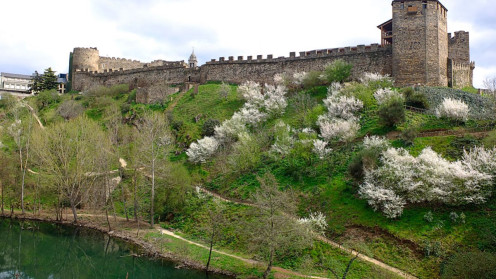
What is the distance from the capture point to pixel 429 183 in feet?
87.2

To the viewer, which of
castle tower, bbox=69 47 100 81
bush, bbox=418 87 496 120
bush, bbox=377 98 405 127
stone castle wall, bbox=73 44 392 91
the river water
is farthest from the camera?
castle tower, bbox=69 47 100 81

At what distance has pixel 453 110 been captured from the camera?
34156 millimetres

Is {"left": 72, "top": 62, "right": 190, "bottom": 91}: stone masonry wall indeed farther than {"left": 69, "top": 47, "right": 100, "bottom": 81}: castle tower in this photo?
No

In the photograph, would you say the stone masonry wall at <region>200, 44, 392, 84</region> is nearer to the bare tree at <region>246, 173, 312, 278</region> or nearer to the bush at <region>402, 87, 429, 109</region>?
the bush at <region>402, 87, 429, 109</region>

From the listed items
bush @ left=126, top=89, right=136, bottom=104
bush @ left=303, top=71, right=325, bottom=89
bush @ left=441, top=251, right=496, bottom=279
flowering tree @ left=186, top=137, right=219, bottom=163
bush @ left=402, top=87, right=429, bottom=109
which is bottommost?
bush @ left=441, top=251, right=496, bottom=279

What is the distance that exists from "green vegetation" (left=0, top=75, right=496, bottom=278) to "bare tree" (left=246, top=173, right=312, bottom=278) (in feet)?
1.79

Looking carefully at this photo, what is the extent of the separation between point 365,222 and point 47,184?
2768 cm

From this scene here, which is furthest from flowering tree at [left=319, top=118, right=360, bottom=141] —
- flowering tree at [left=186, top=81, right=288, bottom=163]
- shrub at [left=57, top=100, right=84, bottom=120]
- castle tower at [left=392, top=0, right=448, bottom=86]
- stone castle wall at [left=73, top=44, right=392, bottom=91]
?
shrub at [left=57, top=100, right=84, bottom=120]

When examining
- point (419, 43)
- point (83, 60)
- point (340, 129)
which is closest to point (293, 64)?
point (419, 43)

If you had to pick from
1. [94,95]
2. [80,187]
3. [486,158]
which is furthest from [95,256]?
[94,95]

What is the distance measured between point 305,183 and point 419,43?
20890 millimetres

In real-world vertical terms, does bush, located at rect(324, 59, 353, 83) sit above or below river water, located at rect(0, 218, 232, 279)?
above

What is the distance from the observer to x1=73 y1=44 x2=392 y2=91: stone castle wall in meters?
46.6

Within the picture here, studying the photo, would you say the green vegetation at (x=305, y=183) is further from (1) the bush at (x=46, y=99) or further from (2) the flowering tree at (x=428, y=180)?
(1) the bush at (x=46, y=99)
